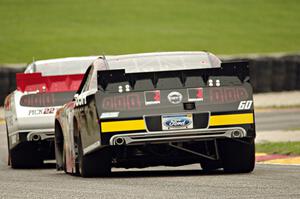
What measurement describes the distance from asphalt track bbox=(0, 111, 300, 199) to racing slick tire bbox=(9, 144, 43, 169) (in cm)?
175

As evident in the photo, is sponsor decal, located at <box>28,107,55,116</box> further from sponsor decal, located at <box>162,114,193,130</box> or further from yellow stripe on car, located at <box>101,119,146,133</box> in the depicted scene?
sponsor decal, located at <box>162,114,193,130</box>

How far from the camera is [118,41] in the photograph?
146 feet

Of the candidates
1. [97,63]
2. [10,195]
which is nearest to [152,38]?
[97,63]

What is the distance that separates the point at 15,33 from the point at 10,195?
35.3 m

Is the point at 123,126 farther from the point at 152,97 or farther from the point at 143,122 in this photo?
the point at 152,97

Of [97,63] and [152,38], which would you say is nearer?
[97,63]

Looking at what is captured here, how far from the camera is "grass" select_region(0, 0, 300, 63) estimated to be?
42.8m

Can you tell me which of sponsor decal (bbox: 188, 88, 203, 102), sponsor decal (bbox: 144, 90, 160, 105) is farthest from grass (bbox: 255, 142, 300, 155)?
sponsor decal (bbox: 144, 90, 160, 105)

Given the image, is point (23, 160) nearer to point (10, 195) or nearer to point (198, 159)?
point (198, 159)

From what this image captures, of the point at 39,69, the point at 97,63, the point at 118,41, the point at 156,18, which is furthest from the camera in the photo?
the point at 156,18

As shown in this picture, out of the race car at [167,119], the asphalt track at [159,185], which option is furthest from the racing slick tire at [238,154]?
the asphalt track at [159,185]

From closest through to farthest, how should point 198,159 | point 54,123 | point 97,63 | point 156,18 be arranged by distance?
point 198,159 < point 97,63 < point 54,123 < point 156,18

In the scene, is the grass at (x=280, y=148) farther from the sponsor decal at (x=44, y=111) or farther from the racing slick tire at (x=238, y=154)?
the racing slick tire at (x=238, y=154)

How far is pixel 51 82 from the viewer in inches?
607
